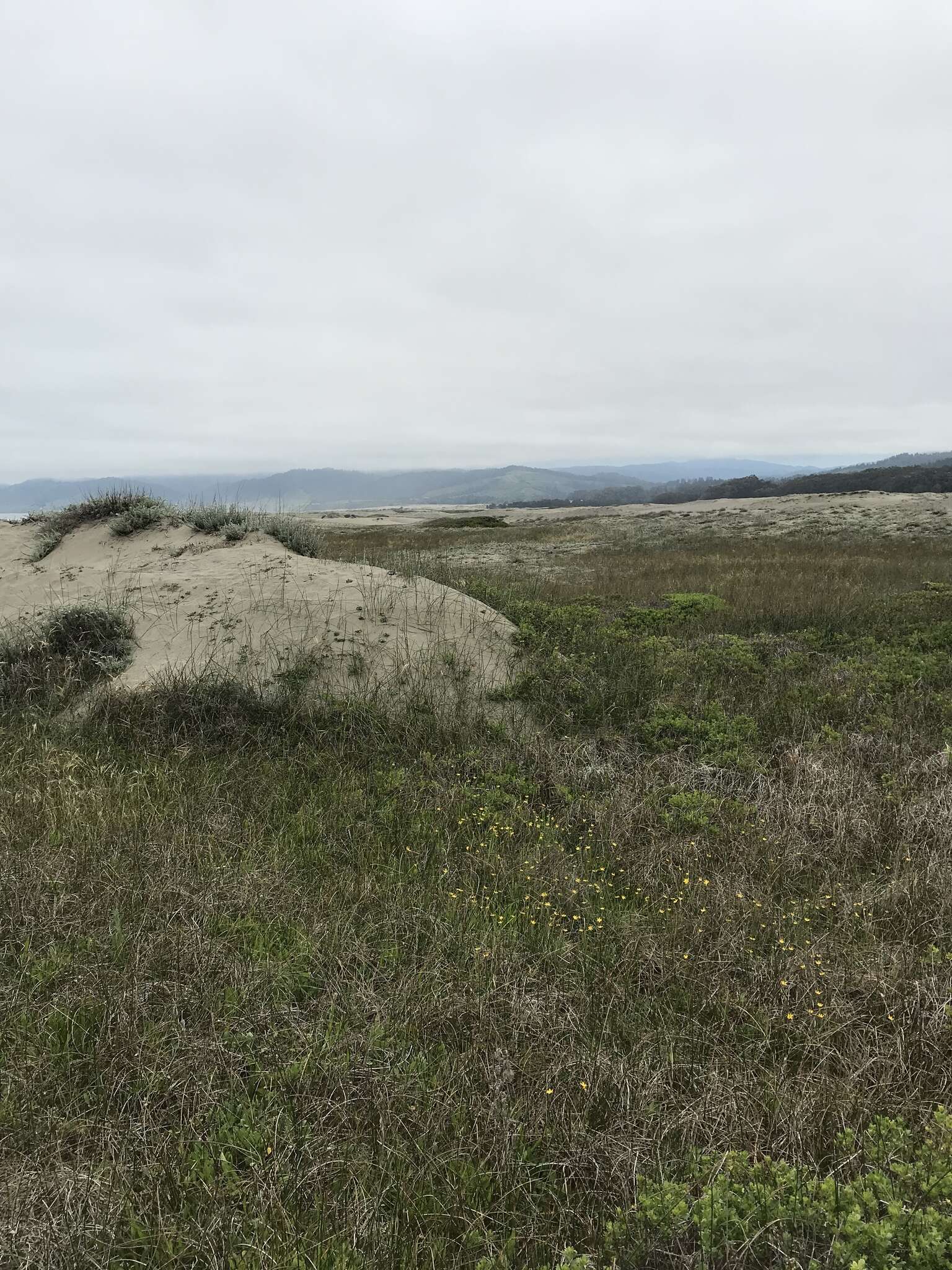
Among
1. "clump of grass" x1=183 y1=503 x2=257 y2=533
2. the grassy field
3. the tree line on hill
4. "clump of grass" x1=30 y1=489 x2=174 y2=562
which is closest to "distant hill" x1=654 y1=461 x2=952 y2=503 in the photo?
the tree line on hill

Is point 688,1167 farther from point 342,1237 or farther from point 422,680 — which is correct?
point 422,680

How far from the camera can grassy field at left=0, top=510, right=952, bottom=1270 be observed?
2.07 metres

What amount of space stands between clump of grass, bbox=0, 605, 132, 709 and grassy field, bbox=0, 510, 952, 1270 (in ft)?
2.03

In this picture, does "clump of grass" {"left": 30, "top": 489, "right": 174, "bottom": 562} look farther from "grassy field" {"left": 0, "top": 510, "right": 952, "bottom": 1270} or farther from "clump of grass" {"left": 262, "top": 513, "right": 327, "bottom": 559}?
"grassy field" {"left": 0, "top": 510, "right": 952, "bottom": 1270}

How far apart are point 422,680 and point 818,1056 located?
5.07 m

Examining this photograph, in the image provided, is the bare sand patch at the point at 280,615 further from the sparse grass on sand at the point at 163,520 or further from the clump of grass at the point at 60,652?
the sparse grass on sand at the point at 163,520

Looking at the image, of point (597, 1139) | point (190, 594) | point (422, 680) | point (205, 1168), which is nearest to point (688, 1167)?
point (597, 1139)

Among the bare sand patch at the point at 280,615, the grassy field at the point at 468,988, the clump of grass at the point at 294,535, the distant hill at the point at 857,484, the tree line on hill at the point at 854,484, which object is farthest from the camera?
the tree line on hill at the point at 854,484

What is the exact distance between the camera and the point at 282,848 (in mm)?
4180

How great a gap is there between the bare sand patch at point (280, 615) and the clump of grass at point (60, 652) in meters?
0.29

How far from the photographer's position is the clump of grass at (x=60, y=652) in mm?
6844

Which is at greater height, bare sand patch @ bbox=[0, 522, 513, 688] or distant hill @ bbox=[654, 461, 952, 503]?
distant hill @ bbox=[654, 461, 952, 503]

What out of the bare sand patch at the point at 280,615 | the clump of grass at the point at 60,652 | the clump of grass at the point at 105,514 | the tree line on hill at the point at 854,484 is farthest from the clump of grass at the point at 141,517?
the tree line on hill at the point at 854,484

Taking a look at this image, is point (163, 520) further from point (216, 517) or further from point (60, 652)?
point (60, 652)
